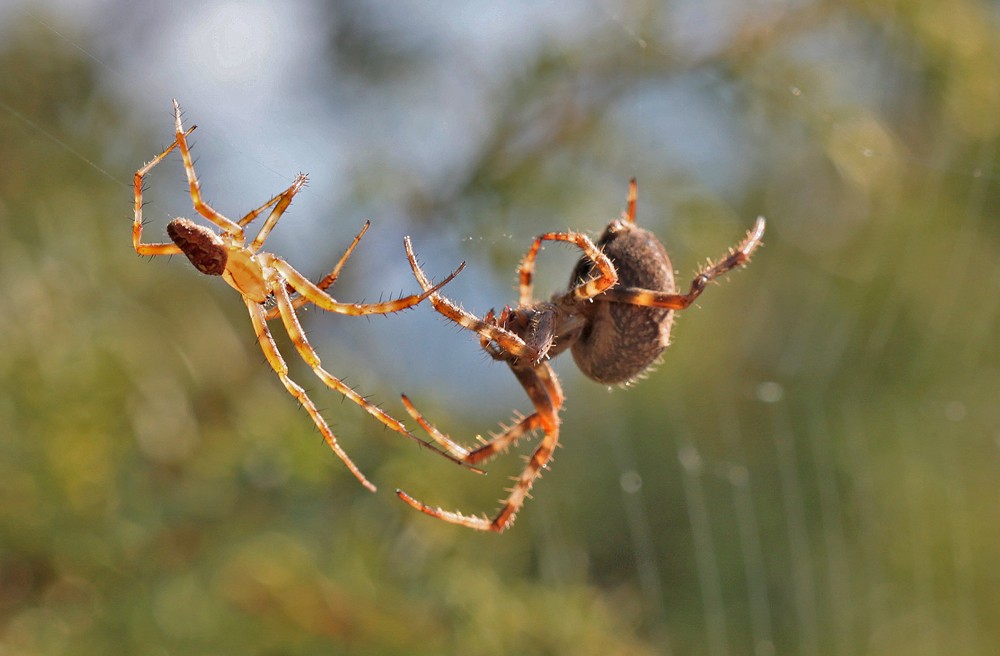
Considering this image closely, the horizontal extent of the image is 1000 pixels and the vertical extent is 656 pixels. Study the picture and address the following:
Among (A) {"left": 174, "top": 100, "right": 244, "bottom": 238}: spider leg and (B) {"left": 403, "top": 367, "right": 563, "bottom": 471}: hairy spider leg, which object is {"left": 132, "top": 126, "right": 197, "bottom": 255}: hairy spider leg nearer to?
(A) {"left": 174, "top": 100, "right": 244, "bottom": 238}: spider leg

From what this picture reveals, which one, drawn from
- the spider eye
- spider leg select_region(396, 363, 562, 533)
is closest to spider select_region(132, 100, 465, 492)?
the spider eye

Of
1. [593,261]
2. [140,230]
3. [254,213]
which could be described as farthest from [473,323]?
[140,230]

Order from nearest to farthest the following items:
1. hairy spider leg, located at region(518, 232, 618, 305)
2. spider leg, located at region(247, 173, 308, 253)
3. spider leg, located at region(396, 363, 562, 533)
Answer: spider leg, located at region(247, 173, 308, 253) → hairy spider leg, located at region(518, 232, 618, 305) → spider leg, located at region(396, 363, 562, 533)

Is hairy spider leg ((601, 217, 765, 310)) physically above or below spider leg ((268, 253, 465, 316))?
above

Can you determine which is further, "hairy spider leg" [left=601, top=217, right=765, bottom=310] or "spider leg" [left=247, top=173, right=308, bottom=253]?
"hairy spider leg" [left=601, top=217, right=765, bottom=310]

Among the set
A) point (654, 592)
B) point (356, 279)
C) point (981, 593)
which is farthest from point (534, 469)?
point (981, 593)

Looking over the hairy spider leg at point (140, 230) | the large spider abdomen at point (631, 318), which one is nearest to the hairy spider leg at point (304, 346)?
the hairy spider leg at point (140, 230)

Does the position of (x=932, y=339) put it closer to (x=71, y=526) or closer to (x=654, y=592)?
(x=654, y=592)
